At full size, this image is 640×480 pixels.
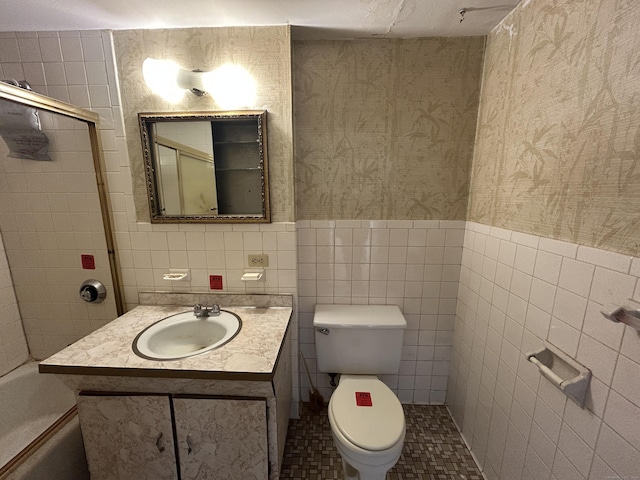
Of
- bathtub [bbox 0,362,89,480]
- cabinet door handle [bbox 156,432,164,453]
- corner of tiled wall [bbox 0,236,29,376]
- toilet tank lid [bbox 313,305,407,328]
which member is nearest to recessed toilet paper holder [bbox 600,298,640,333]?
toilet tank lid [bbox 313,305,407,328]

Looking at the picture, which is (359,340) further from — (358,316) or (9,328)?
(9,328)

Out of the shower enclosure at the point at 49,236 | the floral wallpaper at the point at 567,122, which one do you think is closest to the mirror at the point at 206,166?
the shower enclosure at the point at 49,236

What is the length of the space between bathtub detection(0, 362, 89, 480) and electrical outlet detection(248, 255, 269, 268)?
3.68ft

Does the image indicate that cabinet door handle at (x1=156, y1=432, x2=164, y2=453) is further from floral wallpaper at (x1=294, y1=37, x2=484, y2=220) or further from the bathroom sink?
floral wallpaper at (x1=294, y1=37, x2=484, y2=220)

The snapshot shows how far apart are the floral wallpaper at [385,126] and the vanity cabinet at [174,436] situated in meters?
1.05

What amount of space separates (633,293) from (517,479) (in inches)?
38.4

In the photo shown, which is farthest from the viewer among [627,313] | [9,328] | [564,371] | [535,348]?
Answer: [9,328]

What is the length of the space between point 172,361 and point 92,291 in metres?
0.91

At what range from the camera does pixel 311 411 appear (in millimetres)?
1722

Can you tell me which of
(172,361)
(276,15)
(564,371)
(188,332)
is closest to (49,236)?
(188,332)

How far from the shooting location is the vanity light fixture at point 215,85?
1.24 meters

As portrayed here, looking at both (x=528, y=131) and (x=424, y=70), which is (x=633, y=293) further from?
(x=424, y=70)

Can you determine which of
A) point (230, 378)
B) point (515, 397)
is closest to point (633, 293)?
point (515, 397)

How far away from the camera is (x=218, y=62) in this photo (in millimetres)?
1297
